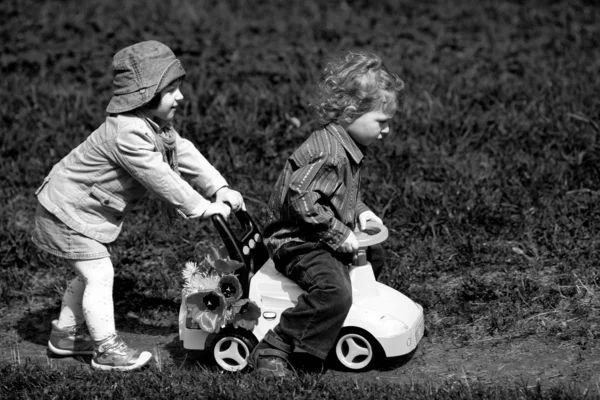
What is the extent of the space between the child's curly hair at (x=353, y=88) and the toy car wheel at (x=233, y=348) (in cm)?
98

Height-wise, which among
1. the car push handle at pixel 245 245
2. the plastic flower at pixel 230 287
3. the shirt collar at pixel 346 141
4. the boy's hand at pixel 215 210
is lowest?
the plastic flower at pixel 230 287

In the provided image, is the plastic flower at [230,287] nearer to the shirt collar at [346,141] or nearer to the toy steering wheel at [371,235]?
the toy steering wheel at [371,235]

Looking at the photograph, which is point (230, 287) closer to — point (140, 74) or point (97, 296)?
point (97, 296)

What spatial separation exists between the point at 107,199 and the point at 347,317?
3.75 feet

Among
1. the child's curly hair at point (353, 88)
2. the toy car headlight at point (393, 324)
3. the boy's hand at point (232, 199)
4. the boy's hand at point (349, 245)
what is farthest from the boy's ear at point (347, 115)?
the toy car headlight at point (393, 324)

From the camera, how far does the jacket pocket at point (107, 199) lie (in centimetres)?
409

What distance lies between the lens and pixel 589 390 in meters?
3.72

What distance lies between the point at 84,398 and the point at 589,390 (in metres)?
2.00

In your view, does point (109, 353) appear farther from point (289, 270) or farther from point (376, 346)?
point (376, 346)

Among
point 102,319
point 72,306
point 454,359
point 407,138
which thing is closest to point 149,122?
point 102,319

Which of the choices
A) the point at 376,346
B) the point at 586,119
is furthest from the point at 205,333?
the point at 586,119

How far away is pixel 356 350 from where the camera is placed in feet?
13.2

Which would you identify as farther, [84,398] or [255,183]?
[255,183]

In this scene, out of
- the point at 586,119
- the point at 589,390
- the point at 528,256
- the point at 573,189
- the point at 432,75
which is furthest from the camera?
the point at 432,75
